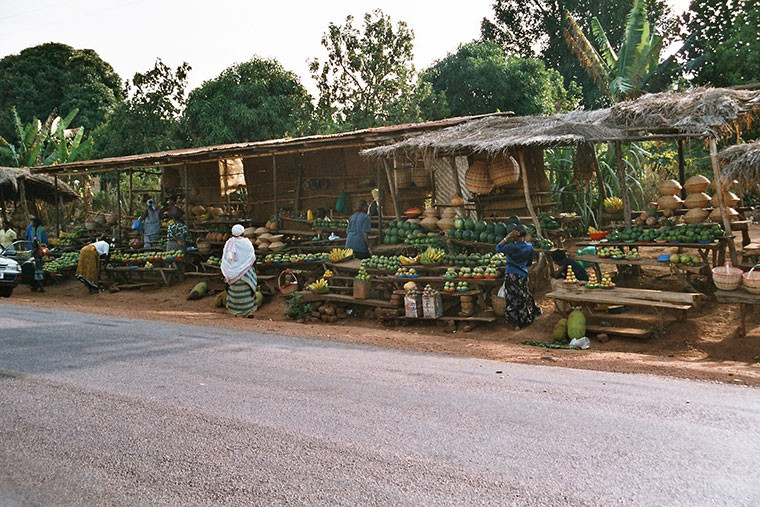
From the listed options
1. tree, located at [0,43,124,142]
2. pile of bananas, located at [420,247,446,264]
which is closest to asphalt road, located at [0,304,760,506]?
pile of bananas, located at [420,247,446,264]

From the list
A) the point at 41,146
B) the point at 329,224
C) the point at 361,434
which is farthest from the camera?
the point at 41,146

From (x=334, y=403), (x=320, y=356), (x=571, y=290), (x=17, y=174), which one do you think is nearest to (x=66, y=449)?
(x=334, y=403)

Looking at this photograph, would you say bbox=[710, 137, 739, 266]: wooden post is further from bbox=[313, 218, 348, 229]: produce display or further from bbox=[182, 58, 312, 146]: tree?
bbox=[182, 58, 312, 146]: tree

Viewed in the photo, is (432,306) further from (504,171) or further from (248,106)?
(248,106)

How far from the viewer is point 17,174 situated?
70.1ft

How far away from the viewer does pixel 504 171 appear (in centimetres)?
1300

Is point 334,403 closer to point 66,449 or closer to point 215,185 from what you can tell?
point 66,449

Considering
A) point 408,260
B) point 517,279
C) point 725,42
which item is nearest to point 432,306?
point 408,260

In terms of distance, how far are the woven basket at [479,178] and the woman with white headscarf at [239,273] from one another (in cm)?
456

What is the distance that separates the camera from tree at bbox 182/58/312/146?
26453 mm

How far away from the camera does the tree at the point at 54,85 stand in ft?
123

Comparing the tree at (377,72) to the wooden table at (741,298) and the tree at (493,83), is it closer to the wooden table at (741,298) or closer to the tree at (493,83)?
the tree at (493,83)

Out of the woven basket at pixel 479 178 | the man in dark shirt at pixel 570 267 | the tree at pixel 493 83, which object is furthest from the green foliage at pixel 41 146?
→ the man in dark shirt at pixel 570 267

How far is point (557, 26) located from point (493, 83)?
8.79 metres
